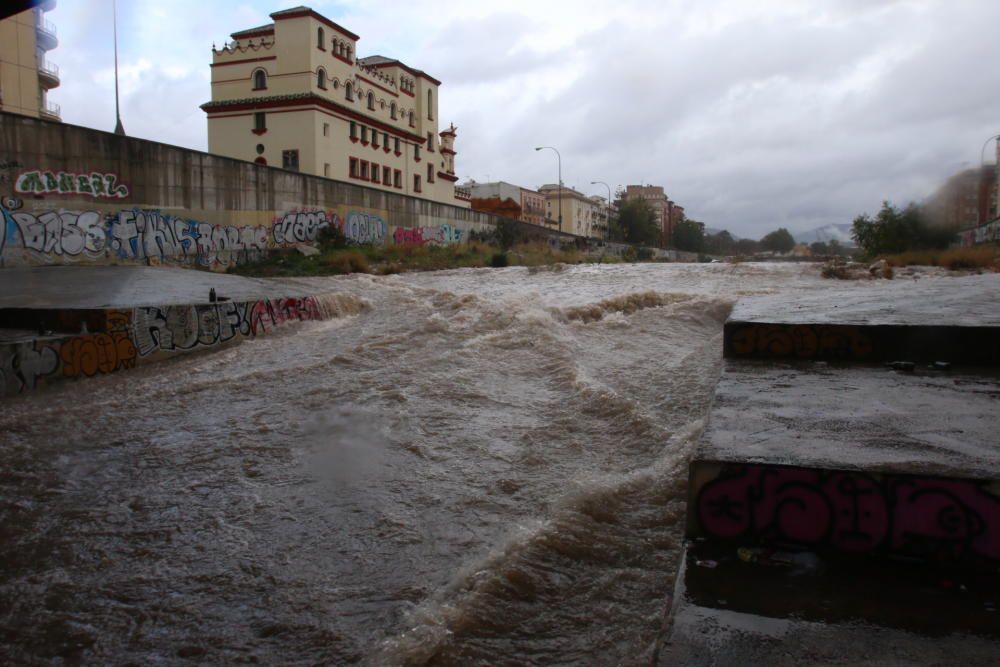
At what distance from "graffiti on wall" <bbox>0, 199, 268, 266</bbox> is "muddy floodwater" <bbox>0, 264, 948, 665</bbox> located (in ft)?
34.3

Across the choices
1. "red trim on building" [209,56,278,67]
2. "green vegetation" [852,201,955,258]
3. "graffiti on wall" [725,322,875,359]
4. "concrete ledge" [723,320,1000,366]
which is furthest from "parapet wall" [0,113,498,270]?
"green vegetation" [852,201,955,258]

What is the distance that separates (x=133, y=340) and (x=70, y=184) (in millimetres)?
11303

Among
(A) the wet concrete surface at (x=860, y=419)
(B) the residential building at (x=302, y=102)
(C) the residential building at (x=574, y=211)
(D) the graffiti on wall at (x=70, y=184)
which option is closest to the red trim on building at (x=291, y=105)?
(B) the residential building at (x=302, y=102)

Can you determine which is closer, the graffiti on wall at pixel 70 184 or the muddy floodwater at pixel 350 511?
the muddy floodwater at pixel 350 511

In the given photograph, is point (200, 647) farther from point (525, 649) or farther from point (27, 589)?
point (525, 649)

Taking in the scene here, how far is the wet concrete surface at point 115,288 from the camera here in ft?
35.6

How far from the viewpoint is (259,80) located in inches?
1742

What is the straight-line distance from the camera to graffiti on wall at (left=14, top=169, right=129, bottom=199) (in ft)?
56.6

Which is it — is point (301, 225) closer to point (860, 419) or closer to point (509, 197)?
point (860, 419)

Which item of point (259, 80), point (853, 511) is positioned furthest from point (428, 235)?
point (853, 511)

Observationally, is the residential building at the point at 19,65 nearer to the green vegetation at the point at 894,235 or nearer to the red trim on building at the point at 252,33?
the red trim on building at the point at 252,33

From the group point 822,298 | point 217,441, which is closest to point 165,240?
point 217,441

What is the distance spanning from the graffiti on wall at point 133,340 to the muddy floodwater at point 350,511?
1.06ft

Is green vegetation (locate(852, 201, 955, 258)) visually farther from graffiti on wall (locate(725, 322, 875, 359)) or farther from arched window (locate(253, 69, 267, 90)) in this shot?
arched window (locate(253, 69, 267, 90))
